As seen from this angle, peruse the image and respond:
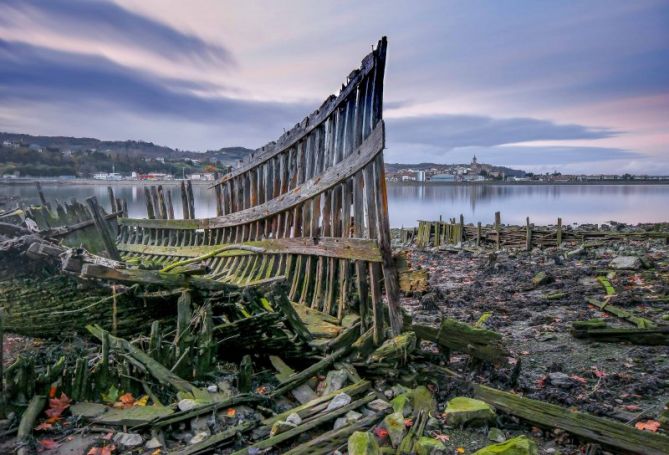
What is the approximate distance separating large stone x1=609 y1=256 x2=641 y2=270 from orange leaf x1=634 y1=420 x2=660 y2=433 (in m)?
10.9

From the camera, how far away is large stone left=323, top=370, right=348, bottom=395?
464 cm

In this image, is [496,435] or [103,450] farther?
[496,435]

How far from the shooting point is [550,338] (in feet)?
25.0

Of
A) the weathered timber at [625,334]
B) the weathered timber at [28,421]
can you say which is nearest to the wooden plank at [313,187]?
the weathered timber at [28,421]

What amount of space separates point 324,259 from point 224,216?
3.64 metres

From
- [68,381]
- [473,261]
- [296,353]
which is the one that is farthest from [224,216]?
[473,261]

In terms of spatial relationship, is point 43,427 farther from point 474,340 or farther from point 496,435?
point 474,340

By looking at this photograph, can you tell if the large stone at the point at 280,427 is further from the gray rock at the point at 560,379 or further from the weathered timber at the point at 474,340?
the gray rock at the point at 560,379

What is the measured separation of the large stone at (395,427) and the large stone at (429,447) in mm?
168

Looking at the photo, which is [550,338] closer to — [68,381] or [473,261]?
[68,381]

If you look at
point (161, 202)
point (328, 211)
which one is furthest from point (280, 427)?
point (161, 202)

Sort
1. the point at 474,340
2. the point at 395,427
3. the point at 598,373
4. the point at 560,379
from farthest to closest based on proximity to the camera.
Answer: the point at 598,373, the point at 560,379, the point at 474,340, the point at 395,427

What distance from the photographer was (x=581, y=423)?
3908 mm

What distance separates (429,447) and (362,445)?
725 millimetres
